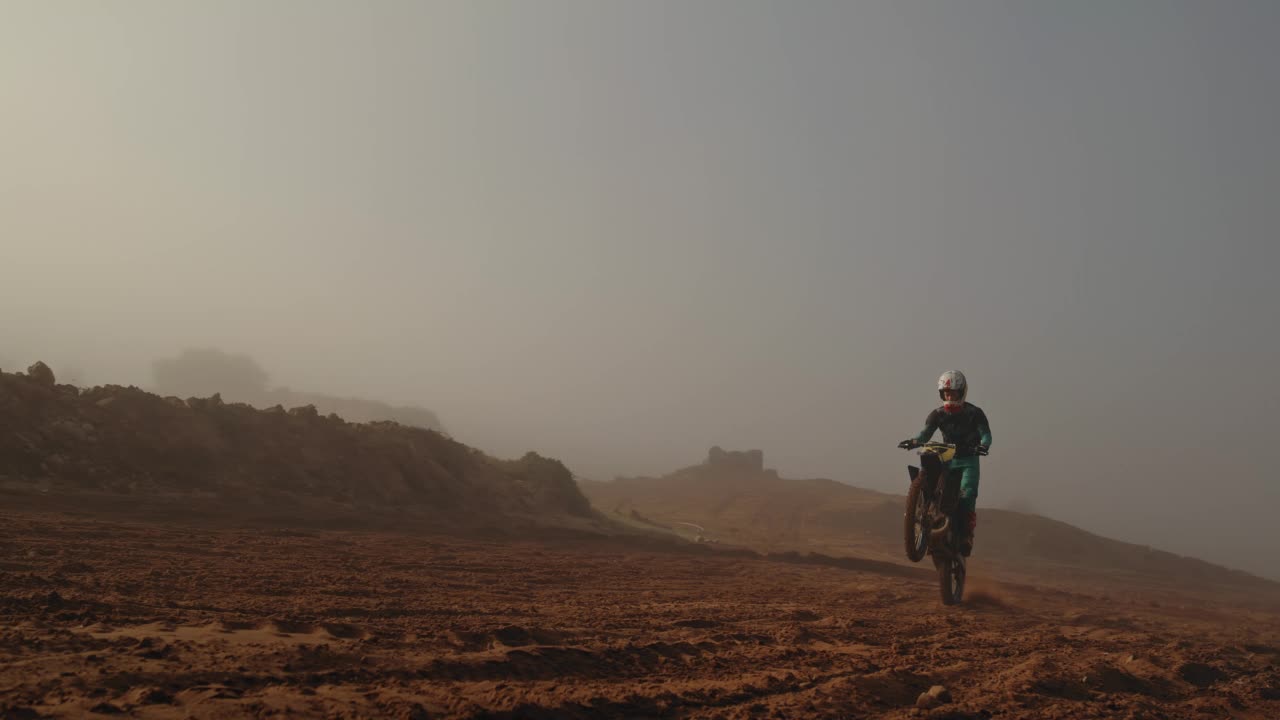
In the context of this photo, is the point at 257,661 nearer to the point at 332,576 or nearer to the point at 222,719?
the point at 222,719

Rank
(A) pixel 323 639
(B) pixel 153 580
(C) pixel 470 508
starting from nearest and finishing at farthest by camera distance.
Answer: (A) pixel 323 639, (B) pixel 153 580, (C) pixel 470 508

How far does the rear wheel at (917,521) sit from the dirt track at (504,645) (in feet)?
2.16

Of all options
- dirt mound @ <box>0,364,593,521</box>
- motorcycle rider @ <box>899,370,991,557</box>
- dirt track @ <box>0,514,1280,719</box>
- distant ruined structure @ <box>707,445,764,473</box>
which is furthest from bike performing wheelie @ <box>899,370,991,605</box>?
distant ruined structure @ <box>707,445,764,473</box>

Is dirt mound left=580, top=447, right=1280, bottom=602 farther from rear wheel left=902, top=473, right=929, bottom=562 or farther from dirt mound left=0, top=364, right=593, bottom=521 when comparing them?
rear wheel left=902, top=473, right=929, bottom=562

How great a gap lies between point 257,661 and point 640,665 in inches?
73.6

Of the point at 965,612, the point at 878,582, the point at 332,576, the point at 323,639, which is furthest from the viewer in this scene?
the point at 878,582

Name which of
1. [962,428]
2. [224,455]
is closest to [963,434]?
[962,428]

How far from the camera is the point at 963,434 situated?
8172mm

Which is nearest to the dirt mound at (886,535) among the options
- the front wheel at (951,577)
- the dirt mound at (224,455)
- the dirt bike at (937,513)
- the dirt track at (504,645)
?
the dirt mound at (224,455)

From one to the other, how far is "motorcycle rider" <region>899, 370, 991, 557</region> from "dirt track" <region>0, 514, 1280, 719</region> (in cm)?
120

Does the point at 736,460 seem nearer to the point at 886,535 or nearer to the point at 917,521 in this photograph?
the point at 886,535

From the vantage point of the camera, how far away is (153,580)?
17.1 feet

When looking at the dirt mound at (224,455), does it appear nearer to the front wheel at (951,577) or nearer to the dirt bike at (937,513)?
the dirt bike at (937,513)

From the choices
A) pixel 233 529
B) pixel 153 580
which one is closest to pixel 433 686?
pixel 153 580
